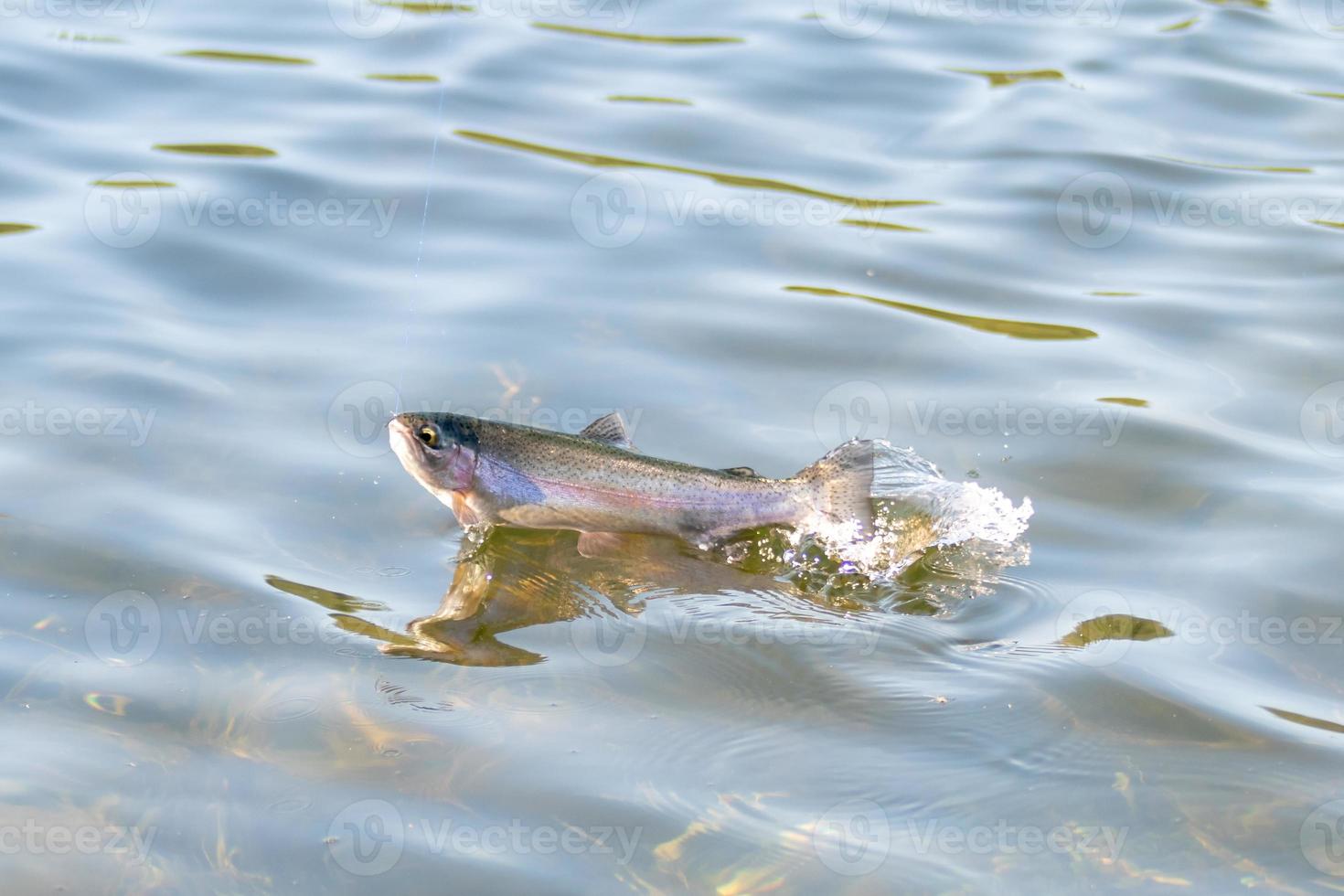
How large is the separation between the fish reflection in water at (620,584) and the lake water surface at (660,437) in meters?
0.03

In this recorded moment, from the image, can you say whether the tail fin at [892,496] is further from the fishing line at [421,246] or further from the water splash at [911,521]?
the fishing line at [421,246]

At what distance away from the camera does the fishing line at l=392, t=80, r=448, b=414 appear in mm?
8031

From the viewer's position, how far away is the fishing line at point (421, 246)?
26.3 feet

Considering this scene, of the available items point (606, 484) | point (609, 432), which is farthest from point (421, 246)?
point (606, 484)

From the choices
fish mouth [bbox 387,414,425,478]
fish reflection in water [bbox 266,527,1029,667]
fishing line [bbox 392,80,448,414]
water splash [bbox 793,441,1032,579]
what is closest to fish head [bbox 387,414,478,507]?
fish mouth [bbox 387,414,425,478]

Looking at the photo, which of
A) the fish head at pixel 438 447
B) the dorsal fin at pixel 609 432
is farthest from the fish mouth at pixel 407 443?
the dorsal fin at pixel 609 432

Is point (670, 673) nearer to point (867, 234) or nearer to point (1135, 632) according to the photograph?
point (1135, 632)

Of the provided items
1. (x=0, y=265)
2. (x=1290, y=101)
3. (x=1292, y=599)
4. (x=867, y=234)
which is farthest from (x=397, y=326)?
(x=1290, y=101)

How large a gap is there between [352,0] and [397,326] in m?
6.77

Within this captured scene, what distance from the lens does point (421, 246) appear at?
963cm

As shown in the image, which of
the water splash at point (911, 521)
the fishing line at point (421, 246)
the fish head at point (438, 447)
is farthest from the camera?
the fishing line at point (421, 246)

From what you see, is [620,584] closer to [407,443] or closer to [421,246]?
[407,443]

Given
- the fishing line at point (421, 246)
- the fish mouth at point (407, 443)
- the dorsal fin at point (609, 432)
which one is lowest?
the fish mouth at point (407, 443)

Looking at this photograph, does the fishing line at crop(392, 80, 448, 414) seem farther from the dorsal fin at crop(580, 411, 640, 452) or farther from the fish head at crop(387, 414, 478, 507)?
the dorsal fin at crop(580, 411, 640, 452)
